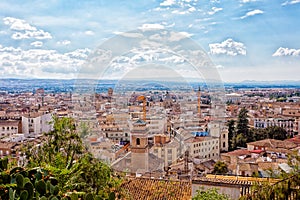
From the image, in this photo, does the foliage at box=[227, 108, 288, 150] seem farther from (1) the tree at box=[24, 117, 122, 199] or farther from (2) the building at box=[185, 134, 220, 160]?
(1) the tree at box=[24, 117, 122, 199]

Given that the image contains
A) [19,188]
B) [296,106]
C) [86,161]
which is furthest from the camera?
[296,106]

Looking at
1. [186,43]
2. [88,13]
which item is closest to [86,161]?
[186,43]

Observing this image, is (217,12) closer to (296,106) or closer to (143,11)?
(143,11)

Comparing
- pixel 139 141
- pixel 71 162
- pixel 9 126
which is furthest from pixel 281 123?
pixel 71 162

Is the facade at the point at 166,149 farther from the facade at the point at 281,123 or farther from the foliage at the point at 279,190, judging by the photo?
the facade at the point at 281,123

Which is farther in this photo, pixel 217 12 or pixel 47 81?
pixel 217 12

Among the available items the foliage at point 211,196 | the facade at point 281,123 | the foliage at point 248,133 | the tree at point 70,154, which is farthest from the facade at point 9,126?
the facade at point 281,123

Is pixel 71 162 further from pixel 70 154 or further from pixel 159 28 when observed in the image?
pixel 159 28
